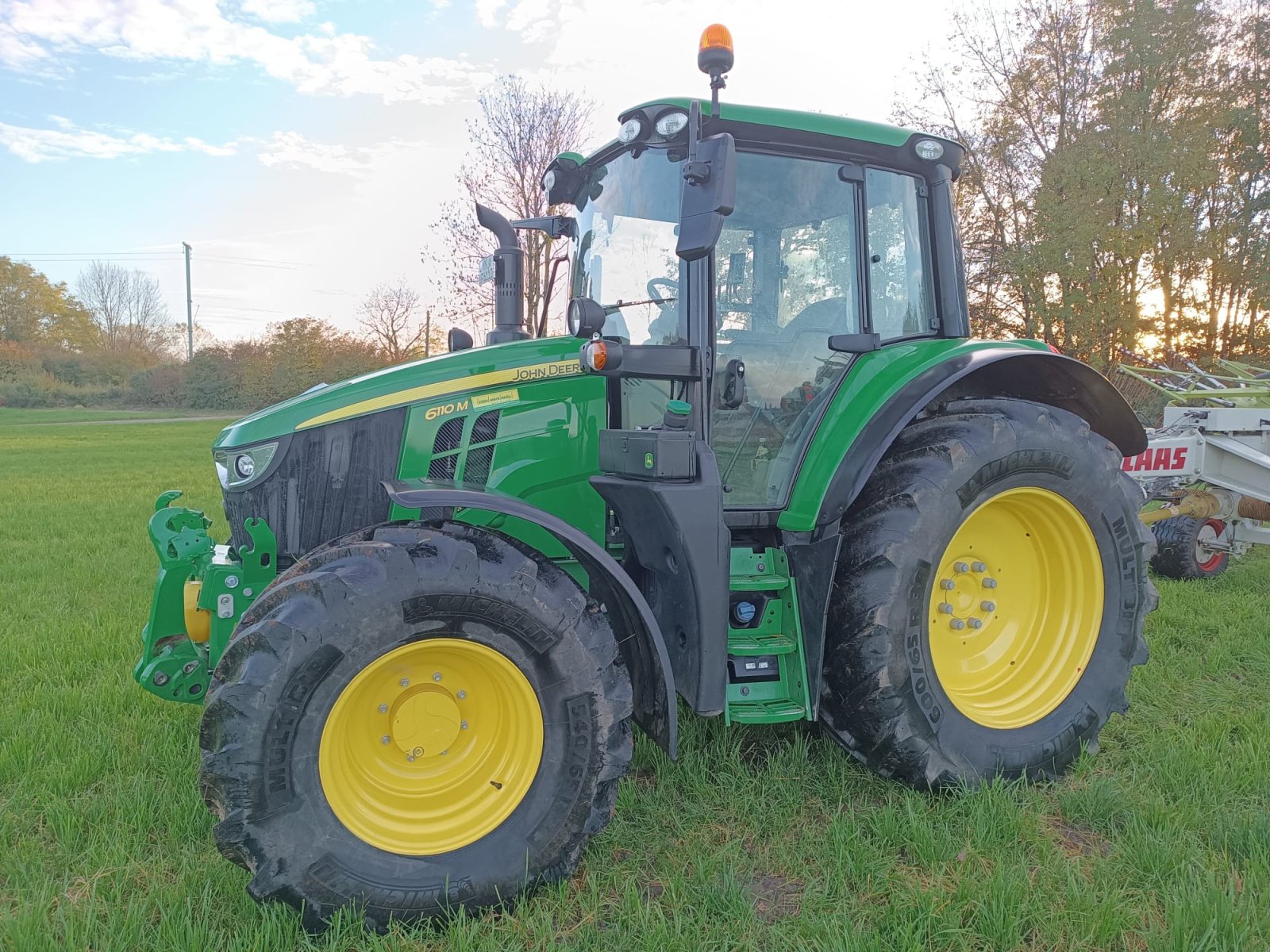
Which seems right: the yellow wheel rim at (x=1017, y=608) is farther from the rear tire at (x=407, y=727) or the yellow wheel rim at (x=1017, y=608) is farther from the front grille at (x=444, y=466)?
the front grille at (x=444, y=466)

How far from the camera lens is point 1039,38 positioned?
18.3 metres

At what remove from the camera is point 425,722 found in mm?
2494

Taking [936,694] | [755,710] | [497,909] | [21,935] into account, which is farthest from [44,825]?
[936,694]

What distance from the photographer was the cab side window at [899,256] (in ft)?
10.9

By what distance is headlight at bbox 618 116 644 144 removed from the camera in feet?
9.36

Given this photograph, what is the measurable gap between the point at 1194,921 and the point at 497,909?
1915 mm

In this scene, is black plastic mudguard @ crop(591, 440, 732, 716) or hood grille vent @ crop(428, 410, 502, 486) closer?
black plastic mudguard @ crop(591, 440, 732, 716)

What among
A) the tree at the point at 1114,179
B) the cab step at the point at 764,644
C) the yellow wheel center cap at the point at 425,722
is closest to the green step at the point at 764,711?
the cab step at the point at 764,644

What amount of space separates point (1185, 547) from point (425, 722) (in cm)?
581

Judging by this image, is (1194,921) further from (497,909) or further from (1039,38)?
(1039,38)

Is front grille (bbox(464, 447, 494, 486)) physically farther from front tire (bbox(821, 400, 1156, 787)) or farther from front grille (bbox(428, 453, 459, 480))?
front tire (bbox(821, 400, 1156, 787))

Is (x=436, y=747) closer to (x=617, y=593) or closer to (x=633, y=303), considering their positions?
(x=617, y=593)

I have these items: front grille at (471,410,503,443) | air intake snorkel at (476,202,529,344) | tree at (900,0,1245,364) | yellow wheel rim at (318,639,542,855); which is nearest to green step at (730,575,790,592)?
yellow wheel rim at (318,639,542,855)

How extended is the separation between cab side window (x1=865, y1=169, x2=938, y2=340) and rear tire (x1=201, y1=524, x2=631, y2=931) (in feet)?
5.75
